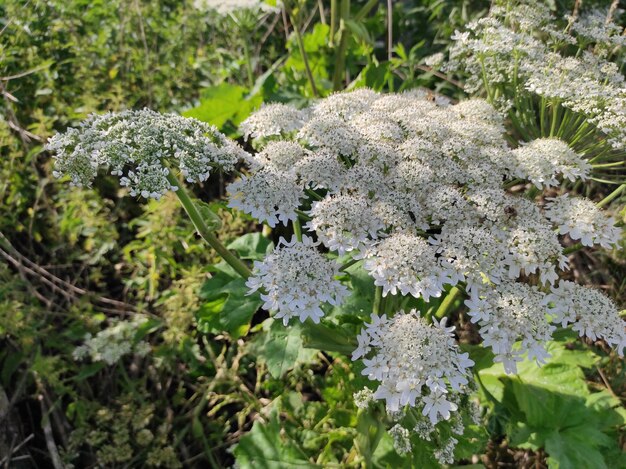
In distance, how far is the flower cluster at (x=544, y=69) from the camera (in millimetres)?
2916

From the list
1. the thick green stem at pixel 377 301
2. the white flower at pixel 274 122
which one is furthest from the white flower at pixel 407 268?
the white flower at pixel 274 122

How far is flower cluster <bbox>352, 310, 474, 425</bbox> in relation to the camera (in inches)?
84.7

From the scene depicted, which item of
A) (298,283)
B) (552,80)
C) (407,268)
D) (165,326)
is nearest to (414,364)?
(407,268)

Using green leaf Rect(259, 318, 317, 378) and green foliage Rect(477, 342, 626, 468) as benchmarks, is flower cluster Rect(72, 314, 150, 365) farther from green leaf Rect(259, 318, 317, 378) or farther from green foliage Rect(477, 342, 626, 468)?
green foliage Rect(477, 342, 626, 468)

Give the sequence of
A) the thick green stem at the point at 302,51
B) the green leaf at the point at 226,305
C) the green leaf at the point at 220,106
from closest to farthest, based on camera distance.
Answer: the green leaf at the point at 226,305 → the green leaf at the point at 220,106 → the thick green stem at the point at 302,51

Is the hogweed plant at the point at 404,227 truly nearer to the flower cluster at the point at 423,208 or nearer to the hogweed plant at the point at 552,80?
the flower cluster at the point at 423,208

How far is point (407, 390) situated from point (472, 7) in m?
4.63

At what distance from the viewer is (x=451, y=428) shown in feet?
8.74

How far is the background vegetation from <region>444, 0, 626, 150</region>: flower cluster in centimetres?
101

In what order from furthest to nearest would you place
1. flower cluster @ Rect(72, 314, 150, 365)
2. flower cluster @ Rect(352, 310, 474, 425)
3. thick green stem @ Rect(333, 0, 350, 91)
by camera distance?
thick green stem @ Rect(333, 0, 350, 91) < flower cluster @ Rect(72, 314, 150, 365) < flower cluster @ Rect(352, 310, 474, 425)

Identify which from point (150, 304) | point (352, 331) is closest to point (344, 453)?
point (352, 331)

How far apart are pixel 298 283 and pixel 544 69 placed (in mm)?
2062

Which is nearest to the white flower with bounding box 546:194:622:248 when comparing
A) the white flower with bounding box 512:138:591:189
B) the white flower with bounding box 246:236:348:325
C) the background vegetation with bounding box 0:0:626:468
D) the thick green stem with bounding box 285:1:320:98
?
the white flower with bounding box 512:138:591:189

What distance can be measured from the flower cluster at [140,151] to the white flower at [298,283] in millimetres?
517
